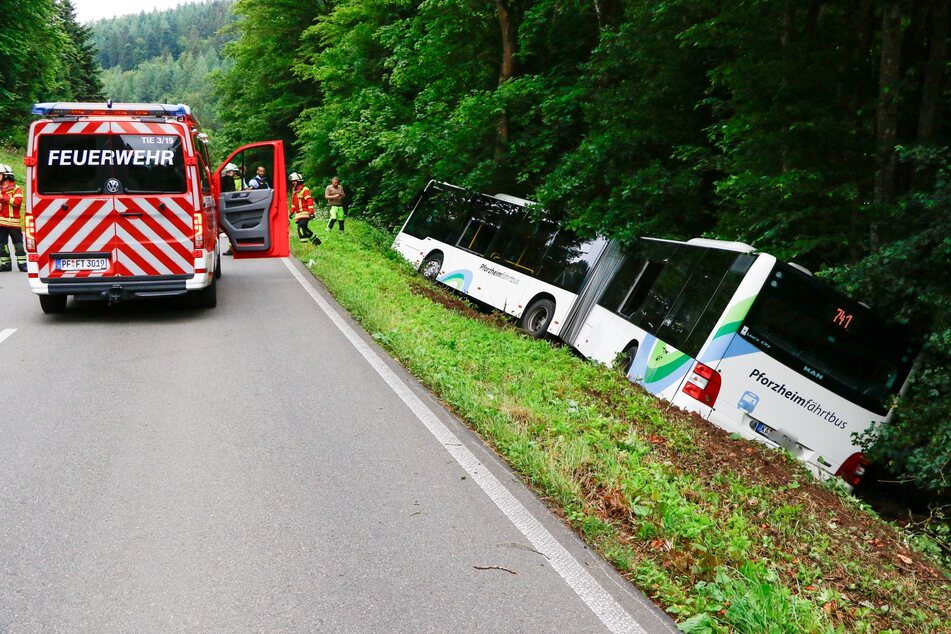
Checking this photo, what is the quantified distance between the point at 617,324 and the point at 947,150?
4544mm

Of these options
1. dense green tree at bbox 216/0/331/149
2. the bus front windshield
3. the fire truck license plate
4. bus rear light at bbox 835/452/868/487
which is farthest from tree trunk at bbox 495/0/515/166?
dense green tree at bbox 216/0/331/149

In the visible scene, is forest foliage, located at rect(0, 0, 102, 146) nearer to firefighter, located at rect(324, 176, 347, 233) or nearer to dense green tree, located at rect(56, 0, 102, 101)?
firefighter, located at rect(324, 176, 347, 233)

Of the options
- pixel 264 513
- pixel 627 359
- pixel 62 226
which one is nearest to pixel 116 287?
pixel 62 226

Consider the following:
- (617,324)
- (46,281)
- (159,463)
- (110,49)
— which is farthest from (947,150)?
(110,49)

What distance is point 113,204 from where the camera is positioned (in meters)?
10.6

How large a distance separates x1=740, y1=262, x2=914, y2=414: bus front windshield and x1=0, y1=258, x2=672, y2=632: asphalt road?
358 cm

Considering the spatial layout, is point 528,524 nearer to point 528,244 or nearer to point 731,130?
point 731,130

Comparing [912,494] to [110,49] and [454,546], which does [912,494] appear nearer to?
[454,546]

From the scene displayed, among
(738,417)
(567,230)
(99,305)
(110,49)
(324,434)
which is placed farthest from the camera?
(110,49)

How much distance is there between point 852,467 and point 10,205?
15.5 metres

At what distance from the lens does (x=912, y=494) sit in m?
9.05

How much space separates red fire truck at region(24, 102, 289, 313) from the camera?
10414 millimetres

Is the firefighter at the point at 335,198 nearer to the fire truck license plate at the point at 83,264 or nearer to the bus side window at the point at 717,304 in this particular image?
the fire truck license plate at the point at 83,264

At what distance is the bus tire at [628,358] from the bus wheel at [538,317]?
3318 millimetres
